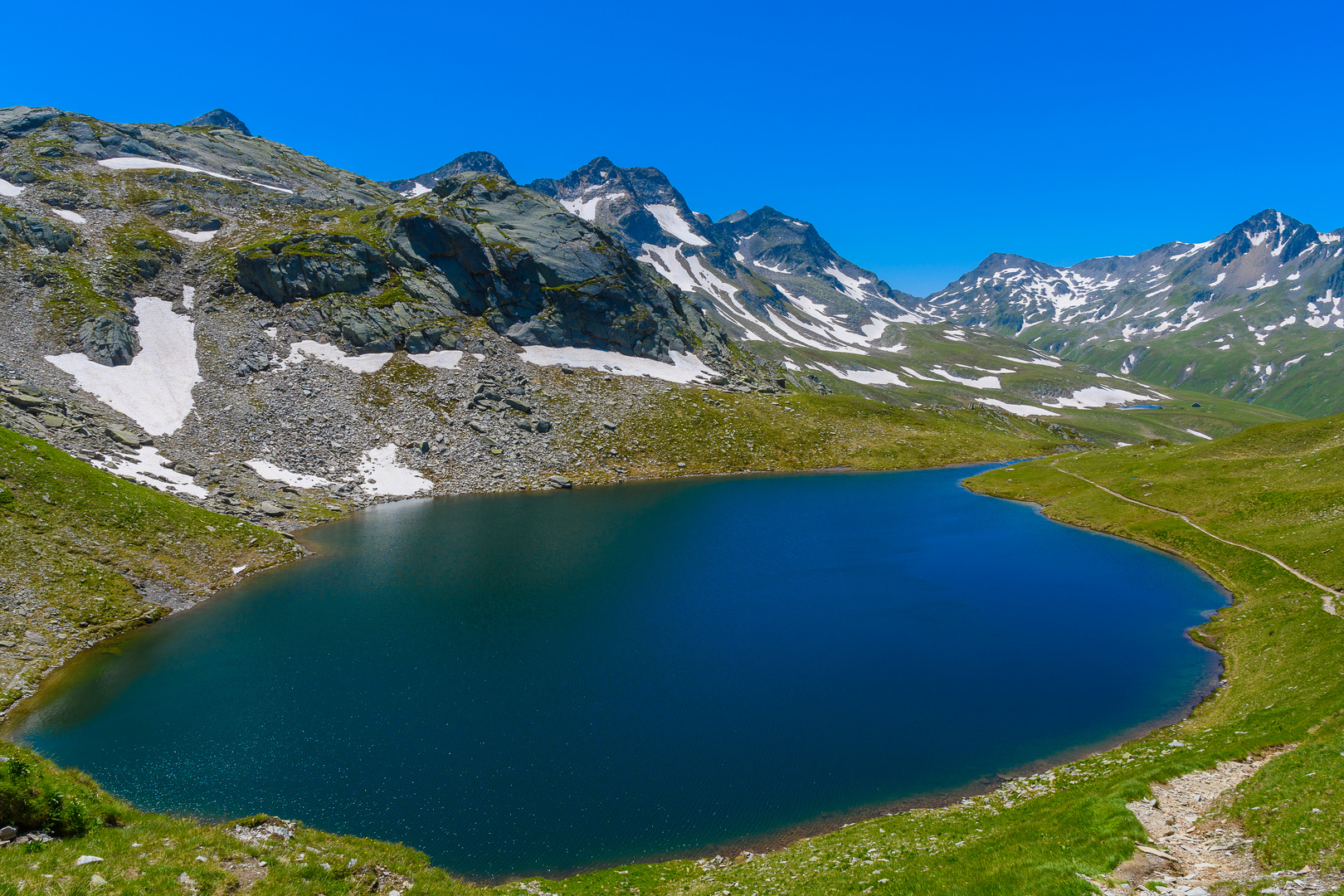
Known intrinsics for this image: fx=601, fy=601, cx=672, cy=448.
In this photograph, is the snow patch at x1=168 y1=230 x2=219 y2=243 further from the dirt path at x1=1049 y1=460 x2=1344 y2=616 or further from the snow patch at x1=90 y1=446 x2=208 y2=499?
the dirt path at x1=1049 y1=460 x2=1344 y2=616

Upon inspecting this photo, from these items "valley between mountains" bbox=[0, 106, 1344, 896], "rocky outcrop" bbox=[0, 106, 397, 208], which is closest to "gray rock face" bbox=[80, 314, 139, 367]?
"valley between mountains" bbox=[0, 106, 1344, 896]

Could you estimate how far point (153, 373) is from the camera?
297 ft

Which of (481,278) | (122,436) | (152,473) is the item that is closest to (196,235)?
(481,278)

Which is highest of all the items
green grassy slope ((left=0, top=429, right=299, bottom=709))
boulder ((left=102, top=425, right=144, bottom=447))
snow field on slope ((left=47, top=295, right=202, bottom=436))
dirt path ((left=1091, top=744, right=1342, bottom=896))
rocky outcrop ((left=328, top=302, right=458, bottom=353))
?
rocky outcrop ((left=328, top=302, right=458, bottom=353))

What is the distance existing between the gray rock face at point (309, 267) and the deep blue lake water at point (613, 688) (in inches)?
3157

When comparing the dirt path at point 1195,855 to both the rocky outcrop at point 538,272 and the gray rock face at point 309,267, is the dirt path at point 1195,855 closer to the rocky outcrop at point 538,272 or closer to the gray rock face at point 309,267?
the rocky outcrop at point 538,272

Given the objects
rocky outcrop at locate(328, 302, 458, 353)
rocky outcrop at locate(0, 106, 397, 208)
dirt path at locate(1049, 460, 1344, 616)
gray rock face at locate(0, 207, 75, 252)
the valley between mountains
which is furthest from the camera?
rocky outcrop at locate(0, 106, 397, 208)

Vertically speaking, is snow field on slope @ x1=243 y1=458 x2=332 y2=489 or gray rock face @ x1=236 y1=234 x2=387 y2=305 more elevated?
gray rock face @ x1=236 y1=234 x2=387 y2=305

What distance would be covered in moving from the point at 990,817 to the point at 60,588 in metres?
54.6

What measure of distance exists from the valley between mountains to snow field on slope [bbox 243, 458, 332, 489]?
0.46m

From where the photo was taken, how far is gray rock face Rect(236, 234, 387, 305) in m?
116

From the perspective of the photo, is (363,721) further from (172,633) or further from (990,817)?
(990,817)

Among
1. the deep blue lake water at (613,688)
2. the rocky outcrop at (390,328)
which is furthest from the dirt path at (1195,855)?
the rocky outcrop at (390,328)

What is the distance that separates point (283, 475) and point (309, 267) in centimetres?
5976
